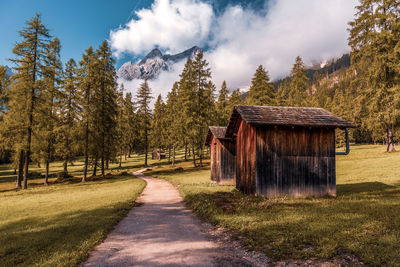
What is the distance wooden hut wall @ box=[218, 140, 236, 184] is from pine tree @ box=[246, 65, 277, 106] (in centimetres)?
1960

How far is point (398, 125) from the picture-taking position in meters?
24.4

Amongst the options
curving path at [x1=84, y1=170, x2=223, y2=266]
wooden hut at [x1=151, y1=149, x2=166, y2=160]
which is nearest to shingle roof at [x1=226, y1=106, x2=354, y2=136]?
curving path at [x1=84, y1=170, x2=223, y2=266]

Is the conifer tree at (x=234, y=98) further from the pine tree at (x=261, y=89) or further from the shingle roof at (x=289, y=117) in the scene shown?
the shingle roof at (x=289, y=117)

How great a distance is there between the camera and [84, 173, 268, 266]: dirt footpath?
218 inches

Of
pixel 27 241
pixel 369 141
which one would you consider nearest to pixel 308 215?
pixel 27 241

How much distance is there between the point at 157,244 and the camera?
22.1ft

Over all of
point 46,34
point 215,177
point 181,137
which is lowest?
point 215,177

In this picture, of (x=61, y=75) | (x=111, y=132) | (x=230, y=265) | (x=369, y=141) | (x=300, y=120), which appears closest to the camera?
(x=230, y=265)

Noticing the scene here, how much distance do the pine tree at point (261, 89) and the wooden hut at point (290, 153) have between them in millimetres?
26062

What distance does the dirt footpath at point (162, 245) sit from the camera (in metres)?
5.54

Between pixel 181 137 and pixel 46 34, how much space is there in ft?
78.6

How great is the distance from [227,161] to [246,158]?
25.9ft

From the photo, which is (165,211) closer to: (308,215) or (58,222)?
(58,222)

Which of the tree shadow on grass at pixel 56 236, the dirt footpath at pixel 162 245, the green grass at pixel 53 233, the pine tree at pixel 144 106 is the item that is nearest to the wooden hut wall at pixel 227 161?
the green grass at pixel 53 233
